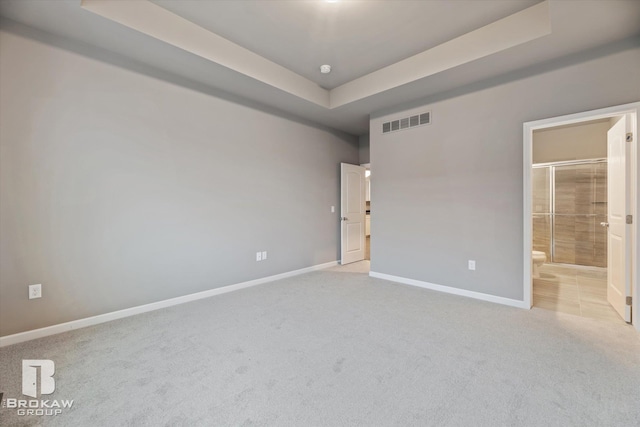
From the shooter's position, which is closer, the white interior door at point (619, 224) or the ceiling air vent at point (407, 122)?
the white interior door at point (619, 224)

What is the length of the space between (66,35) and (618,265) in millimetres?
5936

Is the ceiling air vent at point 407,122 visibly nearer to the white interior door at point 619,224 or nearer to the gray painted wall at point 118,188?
the gray painted wall at point 118,188

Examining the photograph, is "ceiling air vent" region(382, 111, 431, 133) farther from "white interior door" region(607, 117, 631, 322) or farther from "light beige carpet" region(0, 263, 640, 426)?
"light beige carpet" region(0, 263, 640, 426)

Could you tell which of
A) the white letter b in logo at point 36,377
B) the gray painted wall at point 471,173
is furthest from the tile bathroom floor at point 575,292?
the white letter b in logo at point 36,377

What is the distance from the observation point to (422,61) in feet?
10.3

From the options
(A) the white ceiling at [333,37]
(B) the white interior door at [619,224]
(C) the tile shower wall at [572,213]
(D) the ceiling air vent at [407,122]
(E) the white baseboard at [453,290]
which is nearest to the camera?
(A) the white ceiling at [333,37]

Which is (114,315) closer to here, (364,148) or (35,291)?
(35,291)

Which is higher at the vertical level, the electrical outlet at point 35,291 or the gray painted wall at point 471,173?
the gray painted wall at point 471,173

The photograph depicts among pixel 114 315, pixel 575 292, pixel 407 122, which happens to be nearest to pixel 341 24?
pixel 407 122

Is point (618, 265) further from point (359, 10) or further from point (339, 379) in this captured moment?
point (359, 10)

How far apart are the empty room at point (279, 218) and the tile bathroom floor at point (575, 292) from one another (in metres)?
0.06

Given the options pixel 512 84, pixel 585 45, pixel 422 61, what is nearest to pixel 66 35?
pixel 422 61

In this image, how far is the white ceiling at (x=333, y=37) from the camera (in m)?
2.25

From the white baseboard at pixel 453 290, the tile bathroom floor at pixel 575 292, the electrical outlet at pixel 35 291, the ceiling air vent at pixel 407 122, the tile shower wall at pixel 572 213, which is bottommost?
the tile bathroom floor at pixel 575 292
